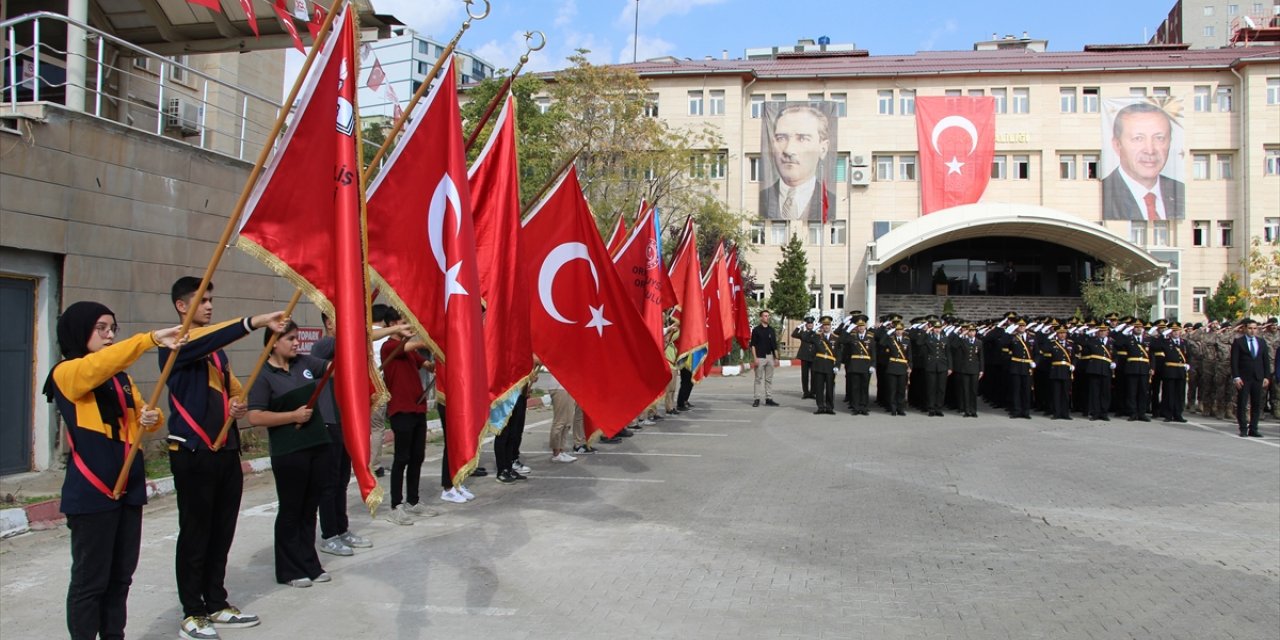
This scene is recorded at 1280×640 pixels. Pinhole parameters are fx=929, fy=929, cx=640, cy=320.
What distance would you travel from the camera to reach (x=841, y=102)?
49219 mm

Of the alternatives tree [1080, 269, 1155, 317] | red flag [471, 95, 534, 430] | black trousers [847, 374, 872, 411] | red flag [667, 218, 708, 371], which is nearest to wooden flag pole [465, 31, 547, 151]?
red flag [471, 95, 534, 430]

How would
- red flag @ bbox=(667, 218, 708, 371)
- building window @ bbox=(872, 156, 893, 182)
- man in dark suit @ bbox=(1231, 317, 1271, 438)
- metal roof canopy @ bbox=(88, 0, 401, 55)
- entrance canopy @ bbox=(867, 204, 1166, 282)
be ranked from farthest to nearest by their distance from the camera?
building window @ bbox=(872, 156, 893, 182) → entrance canopy @ bbox=(867, 204, 1166, 282) → metal roof canopy @ bbox=(88, 0, 401, 55) → man in dark suit @ bbox=(1231, 317, 1271, 438) → red flag @ bbox=(667, 218, 708, 371)

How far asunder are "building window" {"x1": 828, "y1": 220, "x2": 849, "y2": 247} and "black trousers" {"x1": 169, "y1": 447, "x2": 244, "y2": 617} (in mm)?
45714

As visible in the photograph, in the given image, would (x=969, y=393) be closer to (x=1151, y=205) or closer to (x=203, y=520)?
(x=203, y=520)

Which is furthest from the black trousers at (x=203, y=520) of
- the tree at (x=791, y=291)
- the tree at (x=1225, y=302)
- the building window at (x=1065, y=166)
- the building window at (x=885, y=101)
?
the building window at (x=1065, y=166)

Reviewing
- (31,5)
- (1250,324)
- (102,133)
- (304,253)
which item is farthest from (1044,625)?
(31,5)

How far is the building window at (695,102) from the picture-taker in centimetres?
4941

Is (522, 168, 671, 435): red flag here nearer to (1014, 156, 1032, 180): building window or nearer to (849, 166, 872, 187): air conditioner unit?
(849, 166, 872, 187): air conditioner unit

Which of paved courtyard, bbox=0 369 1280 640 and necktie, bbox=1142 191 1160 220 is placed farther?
necktie, bbox=1142 191 1160 220

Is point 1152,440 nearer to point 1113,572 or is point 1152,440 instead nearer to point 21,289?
point 1113,572

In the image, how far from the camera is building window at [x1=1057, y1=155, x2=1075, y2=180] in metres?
47.7

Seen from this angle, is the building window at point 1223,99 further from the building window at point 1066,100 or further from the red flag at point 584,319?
the red flag at point 584,319

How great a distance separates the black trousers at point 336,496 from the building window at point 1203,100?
171ft

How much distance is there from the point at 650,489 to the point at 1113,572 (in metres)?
4.53
